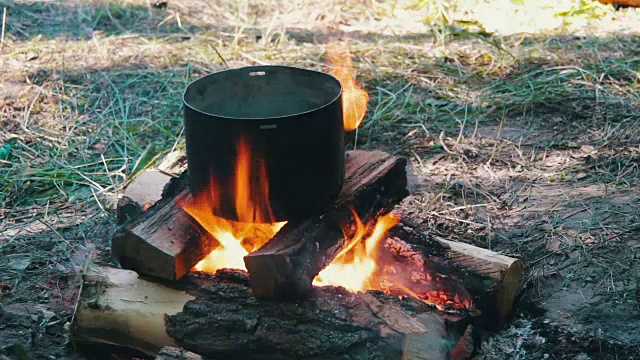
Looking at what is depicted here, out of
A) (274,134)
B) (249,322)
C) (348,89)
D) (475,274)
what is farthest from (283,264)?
(348,89)

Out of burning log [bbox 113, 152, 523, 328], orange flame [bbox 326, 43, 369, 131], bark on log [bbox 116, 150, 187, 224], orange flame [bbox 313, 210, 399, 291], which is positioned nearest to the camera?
burning log [bbox 113, 152, 523, 328]

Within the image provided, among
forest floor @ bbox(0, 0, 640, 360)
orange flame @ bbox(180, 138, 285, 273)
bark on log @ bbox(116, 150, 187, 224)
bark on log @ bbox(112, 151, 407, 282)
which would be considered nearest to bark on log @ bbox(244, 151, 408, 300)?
bark on log @ bbox(112, 151, 407, 282)

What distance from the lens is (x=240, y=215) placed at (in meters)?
2.67

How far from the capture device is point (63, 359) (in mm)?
2816

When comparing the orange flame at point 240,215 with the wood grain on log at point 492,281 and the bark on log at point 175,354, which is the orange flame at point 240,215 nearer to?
the bark on log at point 175,354

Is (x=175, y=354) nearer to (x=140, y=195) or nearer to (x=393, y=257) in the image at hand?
(x=393, y=257)

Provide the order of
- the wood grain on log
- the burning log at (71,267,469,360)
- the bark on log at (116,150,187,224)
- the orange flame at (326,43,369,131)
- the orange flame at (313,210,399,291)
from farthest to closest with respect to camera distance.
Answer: the orange flame at (326,43,369,131)
the bark on log at (116,150,187,224)
the orange flame at (313,210,399,291)
the wood grain on log
the burning log at (71,267,469,360)

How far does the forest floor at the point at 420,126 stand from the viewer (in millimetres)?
3055

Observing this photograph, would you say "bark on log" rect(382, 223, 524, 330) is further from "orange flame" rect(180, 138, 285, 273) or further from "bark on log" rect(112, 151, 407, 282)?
"orange flame" rect(180, 138, 285, 273)

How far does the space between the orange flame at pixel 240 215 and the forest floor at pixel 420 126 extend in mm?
518

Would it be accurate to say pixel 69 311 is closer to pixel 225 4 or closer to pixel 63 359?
pixel 63 359

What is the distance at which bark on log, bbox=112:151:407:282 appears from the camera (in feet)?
8.75

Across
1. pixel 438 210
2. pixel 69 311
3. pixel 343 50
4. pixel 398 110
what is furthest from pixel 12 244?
pixel 343 50

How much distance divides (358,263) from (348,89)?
1.87 meters
